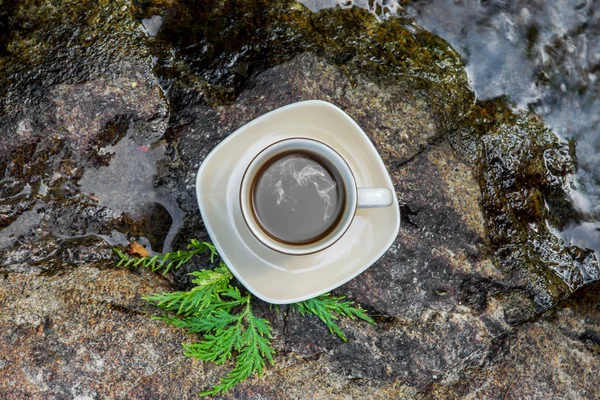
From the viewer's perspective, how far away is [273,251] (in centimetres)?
276

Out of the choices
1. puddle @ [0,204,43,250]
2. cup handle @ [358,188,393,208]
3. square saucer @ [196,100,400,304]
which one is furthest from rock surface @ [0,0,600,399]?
cup handle @ [358,188,393,208]

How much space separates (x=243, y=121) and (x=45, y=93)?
123cm

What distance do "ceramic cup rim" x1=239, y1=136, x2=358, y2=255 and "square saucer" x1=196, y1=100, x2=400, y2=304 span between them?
0.25 metres

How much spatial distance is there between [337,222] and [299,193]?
0.24 metres

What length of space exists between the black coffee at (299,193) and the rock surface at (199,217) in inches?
30.9

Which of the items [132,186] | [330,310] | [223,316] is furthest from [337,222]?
[132,186]

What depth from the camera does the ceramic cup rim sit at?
2438 mm

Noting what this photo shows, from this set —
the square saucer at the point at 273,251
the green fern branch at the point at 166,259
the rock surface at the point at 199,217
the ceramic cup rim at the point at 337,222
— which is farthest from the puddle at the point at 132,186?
the ceramic cup rim at the point at 337,222

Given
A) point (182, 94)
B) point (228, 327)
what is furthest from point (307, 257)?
point (182, 94)

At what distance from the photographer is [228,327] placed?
120 inches

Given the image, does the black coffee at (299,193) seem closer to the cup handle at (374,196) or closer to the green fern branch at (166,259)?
the cup handle at (374,196)

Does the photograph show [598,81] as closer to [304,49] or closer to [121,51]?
[304,49]

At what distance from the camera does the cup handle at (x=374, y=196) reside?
2486 millimetres

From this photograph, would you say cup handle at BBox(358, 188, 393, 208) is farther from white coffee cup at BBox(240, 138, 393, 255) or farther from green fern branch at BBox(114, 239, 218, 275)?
green fern branch at BBox(114, 239, 218, 275)
